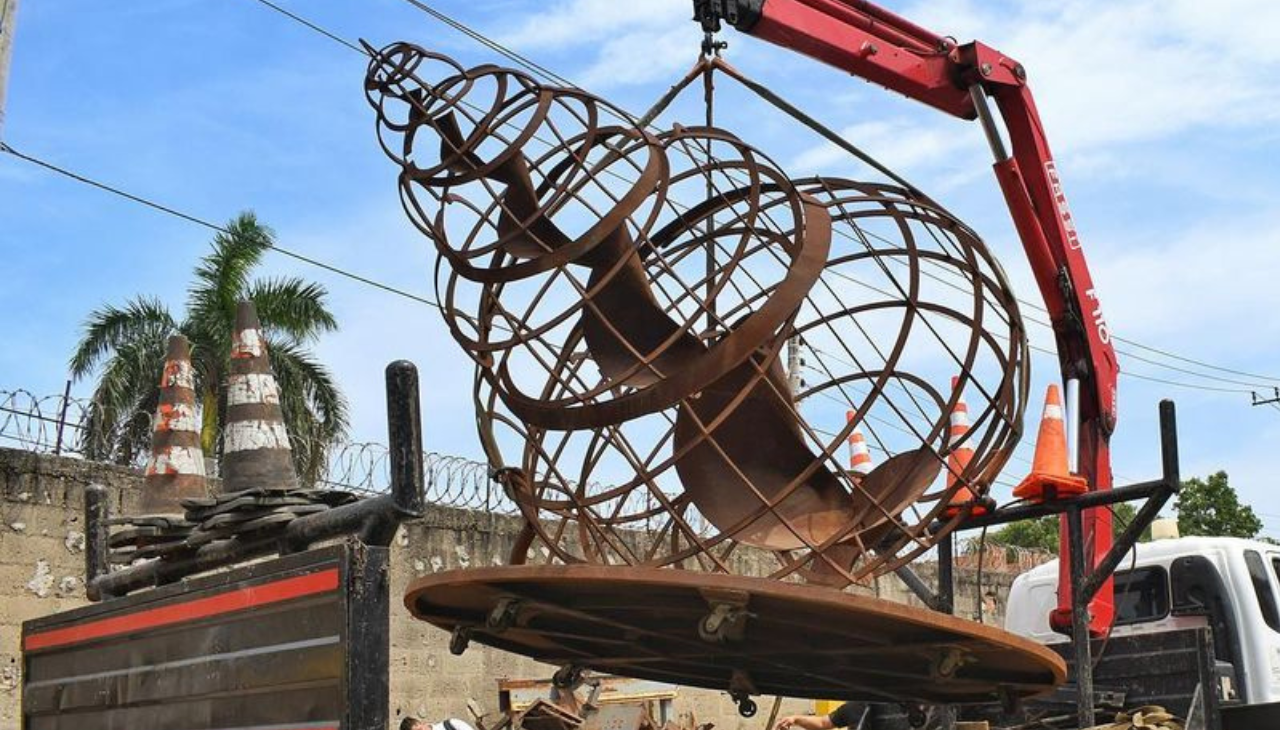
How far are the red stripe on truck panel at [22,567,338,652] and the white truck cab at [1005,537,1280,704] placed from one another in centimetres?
566

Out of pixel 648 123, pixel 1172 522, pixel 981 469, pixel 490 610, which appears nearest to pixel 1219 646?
pixel 1172 522

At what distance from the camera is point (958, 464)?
5.41 metres

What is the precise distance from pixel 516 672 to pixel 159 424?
25.8 ft

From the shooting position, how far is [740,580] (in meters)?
3.47

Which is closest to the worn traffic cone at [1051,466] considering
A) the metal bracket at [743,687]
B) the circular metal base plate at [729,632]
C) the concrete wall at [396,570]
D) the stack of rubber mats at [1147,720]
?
the stack of rubber mats at [1147,720]

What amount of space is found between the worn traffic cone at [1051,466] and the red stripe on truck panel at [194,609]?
4378 mm

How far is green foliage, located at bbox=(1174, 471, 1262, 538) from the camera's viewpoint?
100 ft

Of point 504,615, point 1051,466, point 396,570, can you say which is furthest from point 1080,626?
point 396,570

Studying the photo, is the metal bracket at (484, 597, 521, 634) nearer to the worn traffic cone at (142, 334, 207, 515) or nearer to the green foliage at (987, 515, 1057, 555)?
the worn traffic cone at (142, 334, 207, 515)

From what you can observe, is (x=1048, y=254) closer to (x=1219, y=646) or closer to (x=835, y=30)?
(x=835, y=30)

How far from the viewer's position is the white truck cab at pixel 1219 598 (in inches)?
314

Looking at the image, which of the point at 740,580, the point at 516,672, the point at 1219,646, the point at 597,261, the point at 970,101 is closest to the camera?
the point at 740,580

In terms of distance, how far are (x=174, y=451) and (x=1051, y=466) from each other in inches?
→ 173

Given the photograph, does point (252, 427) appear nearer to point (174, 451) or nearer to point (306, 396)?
point (174, 451)
